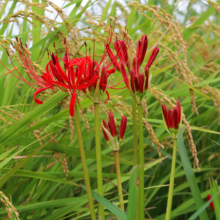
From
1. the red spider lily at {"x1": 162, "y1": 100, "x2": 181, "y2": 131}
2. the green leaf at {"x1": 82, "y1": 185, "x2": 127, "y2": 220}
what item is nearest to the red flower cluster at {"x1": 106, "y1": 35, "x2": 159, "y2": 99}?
the red spider lily at {"x1": 162, "y1": 100, "x2": 181, "y2": 131}

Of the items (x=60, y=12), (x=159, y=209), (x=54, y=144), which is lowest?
(x=159, y=209)

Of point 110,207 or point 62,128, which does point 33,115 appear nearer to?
point 62,128

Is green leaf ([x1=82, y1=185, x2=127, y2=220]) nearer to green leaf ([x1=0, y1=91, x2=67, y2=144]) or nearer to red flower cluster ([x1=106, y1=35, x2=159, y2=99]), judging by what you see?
red flower cluster ([x1=106, y1=35, x2=159, y2=99])

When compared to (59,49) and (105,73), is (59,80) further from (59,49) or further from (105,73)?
(59,49)

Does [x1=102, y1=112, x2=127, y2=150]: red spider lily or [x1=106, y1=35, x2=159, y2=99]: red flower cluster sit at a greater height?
[x1=106, y1=35, x2=159, y2=99]: red flower cluster

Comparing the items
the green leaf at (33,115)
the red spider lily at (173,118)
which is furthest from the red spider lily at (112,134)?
the green leaf at (33,115)

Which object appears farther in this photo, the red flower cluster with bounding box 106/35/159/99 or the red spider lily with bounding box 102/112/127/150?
the red spider lily with bounding box 102/112/127/150

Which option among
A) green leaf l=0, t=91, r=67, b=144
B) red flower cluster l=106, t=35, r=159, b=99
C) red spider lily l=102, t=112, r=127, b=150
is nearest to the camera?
red flower cluster l=106, t=35, r=159, b=99

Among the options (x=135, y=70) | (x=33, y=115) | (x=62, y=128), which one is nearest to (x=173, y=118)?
(x=135, y=70)

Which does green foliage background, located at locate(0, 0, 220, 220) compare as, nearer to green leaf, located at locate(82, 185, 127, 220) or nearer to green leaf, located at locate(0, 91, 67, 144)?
green leaf, located at locate(0, 91, 67, 144)

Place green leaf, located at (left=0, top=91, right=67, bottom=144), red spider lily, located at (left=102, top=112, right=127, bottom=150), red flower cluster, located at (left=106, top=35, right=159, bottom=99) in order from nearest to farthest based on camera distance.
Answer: red flower cluster, located at (left=106, top=35, right=159, bottom=99) < red spider lily, located at (left=102, top=112, right=127, bottom=150) < green leaf, located at (left=0, top=91, right=67, bottom=144)

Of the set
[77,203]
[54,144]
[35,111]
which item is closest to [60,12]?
[35,111]
